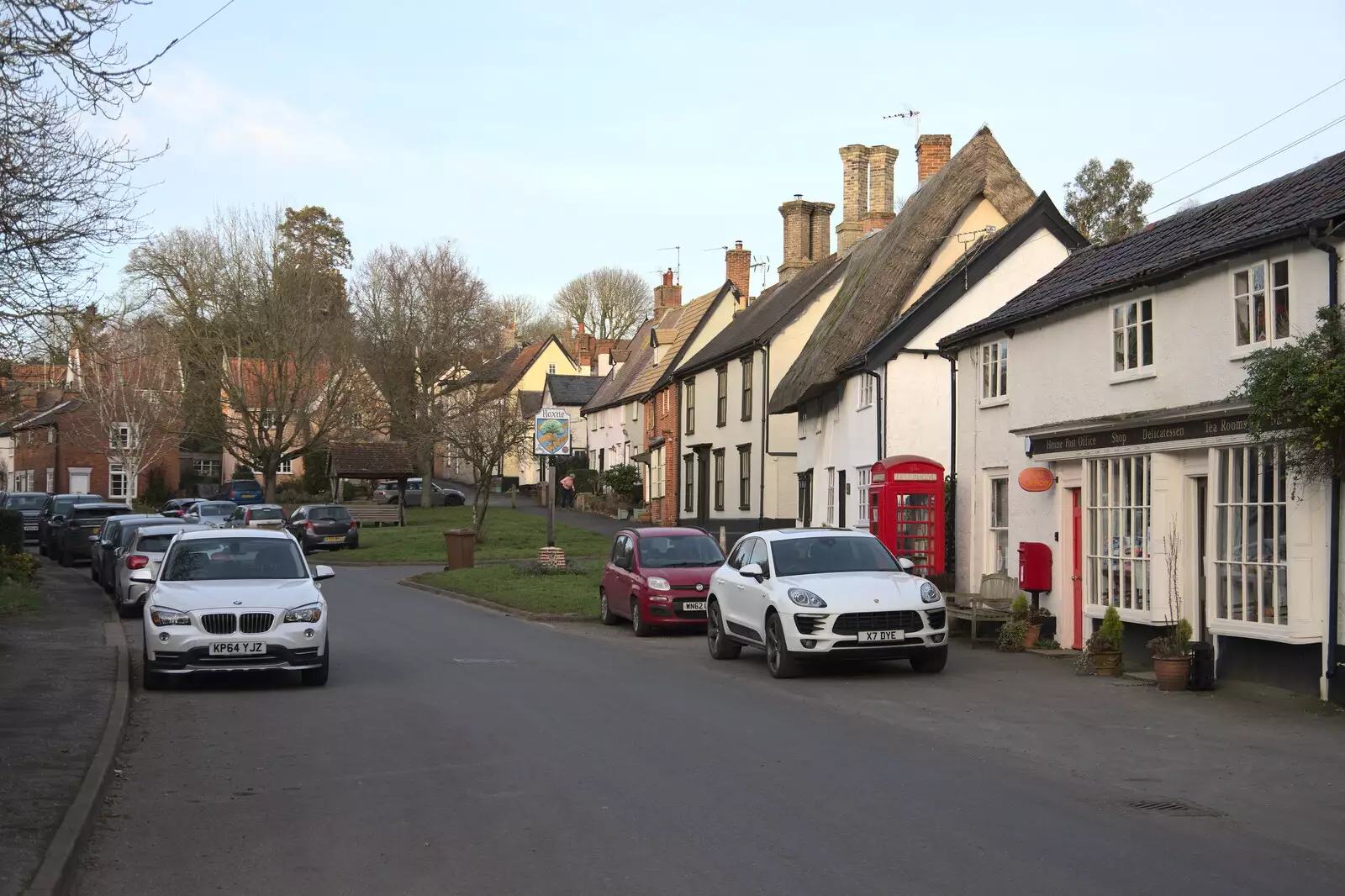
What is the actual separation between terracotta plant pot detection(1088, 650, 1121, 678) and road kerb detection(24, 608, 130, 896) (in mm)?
10626

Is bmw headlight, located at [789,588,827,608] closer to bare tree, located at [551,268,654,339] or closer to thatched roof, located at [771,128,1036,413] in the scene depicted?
thatched roof, located at [771,128,1036,413]

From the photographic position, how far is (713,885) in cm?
655

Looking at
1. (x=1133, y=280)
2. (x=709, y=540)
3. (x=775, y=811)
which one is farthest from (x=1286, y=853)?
→ (x=709, y=540)

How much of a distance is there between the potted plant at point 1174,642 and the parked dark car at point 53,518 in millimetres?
34502

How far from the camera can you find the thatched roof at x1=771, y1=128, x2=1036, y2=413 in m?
27.5

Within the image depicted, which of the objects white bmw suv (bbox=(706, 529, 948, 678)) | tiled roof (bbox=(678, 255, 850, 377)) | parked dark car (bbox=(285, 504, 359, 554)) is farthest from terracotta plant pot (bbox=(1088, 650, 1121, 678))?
parked dark car (bbox=(285, 504, 359, 554))

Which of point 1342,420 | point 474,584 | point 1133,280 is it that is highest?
point 1133,280

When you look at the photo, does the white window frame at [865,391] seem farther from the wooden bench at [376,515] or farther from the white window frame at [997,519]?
the wooden bench at [376,515]

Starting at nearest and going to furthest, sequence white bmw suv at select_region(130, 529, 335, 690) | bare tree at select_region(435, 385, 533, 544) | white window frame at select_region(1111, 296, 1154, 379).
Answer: white bmw suv at select_region(130, 529, 335, 690), white window frame at select_region(1111, 296, 1154, 379), bare tree at select_region(435, 385, 533, 544)

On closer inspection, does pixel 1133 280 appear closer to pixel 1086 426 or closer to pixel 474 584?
pixel 1086 426

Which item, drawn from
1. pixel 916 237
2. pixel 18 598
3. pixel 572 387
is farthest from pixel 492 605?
pixel 572 387

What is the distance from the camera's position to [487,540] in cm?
4575

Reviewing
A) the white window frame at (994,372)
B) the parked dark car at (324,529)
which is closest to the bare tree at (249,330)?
the parked dark car at (324,529)

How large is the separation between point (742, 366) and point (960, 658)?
26896mm
